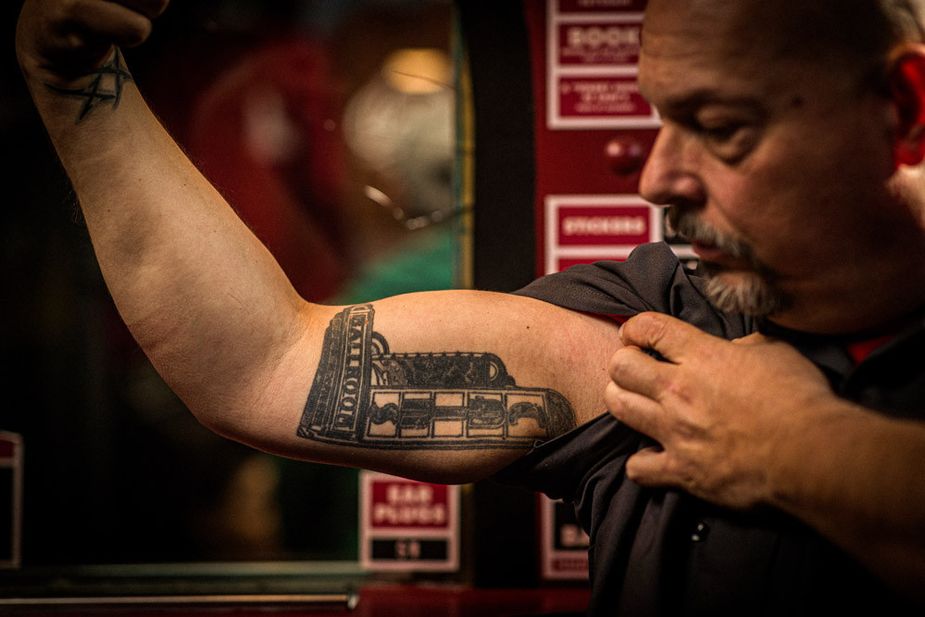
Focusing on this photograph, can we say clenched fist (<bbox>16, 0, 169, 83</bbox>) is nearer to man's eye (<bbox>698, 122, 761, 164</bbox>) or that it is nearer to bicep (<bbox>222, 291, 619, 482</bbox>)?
bicep (<bbox>222, 291, 619, 482</bbox>)

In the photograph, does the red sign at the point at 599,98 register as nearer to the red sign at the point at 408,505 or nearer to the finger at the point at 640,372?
the red sign at the point at 408,505

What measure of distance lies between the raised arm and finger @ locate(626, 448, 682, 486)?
11 centimetres

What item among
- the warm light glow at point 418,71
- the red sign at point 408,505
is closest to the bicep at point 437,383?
the red sign at point 408,505

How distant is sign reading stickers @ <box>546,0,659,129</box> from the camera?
2363mm

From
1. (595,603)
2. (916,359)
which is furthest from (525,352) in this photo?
(916,359)

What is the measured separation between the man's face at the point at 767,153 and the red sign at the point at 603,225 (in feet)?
4.49

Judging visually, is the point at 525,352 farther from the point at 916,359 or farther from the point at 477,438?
the point at 916,359

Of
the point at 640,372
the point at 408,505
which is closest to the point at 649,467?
the point at 640,372

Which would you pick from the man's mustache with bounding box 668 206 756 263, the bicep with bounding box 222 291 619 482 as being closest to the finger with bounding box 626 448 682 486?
the bicep with bounding box 222 291 619 482

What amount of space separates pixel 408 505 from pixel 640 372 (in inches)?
59.6

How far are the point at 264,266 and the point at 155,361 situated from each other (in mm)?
157

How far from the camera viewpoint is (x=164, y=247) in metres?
0.97

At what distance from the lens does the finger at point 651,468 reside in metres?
0.99

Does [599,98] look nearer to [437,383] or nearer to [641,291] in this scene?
[641,291]
